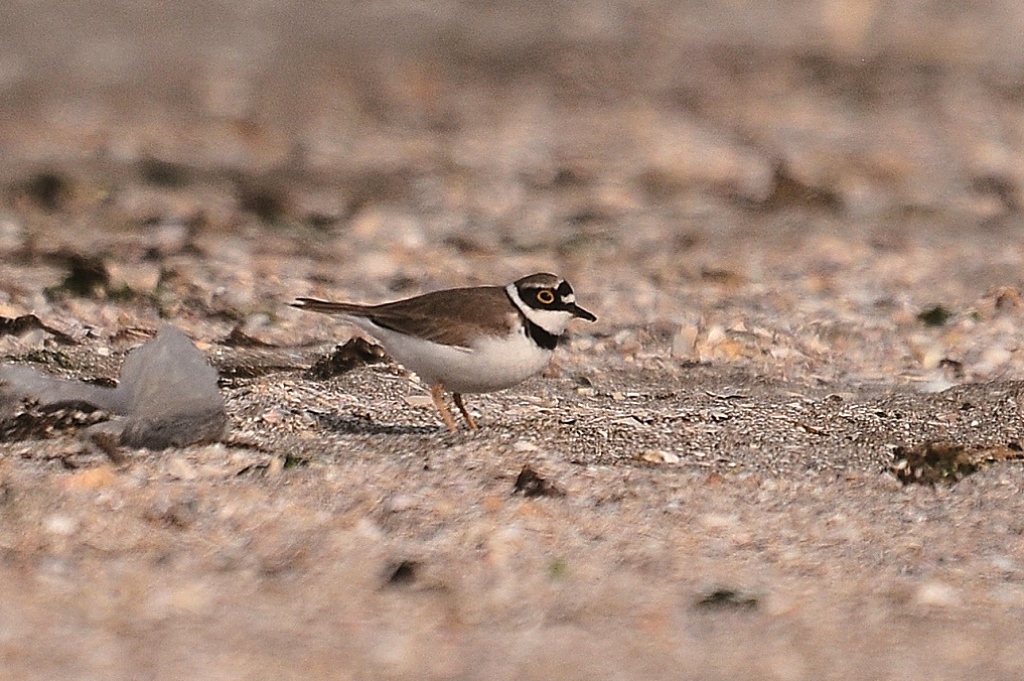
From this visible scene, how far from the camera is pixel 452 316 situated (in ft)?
18.4

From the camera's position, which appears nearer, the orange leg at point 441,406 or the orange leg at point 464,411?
the orange leg at point 441,406

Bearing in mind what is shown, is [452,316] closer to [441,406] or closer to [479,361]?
[479,361]

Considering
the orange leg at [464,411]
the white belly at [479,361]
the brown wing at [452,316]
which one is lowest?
the orange leg at [464,411]

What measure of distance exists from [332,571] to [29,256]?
177 inches

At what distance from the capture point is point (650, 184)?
10.4 metres

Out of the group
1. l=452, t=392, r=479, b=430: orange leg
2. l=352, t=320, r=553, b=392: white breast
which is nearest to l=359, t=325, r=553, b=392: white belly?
l=352, t=320, r=553, b=392: white breast

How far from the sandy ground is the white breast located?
0.73 ft

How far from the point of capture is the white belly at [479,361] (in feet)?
18.1

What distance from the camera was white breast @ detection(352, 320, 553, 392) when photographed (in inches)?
217

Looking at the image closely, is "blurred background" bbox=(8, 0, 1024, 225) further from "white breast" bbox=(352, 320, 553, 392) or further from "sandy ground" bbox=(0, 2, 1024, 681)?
"white breast" bbox=(352, 320, 553, 392)

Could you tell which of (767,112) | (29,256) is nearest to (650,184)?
(767,112)

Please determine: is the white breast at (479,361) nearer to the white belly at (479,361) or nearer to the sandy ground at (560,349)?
the white belly at (479,361)

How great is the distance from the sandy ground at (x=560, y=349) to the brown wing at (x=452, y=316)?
399 mm

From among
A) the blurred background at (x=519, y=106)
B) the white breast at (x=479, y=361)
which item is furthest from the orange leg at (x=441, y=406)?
the blurred background at (x=519, y=106)
